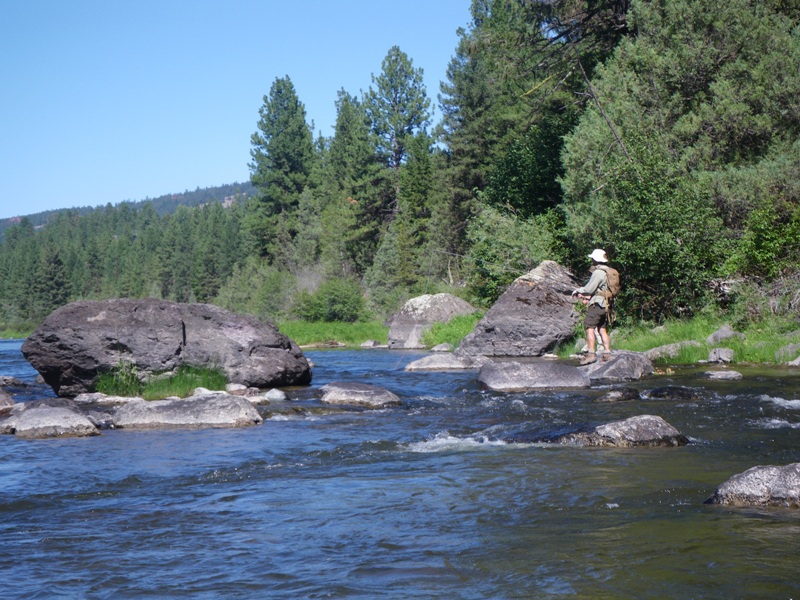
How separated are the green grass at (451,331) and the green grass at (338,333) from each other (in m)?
8.78

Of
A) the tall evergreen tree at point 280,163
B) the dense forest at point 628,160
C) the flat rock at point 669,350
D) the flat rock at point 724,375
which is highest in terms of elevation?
the tall evergreen tree at point 280,163

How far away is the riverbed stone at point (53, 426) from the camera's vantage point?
37.1 feet

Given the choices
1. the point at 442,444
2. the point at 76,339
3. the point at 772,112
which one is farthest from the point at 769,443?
the point at 772,112

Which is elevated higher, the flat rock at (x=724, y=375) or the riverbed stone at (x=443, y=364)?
the riverbed stone at (x=443, y=364)

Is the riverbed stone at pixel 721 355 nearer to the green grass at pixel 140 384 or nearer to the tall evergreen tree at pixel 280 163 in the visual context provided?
the green grass at pixel 140 384

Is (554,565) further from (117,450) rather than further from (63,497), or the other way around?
(117,450)

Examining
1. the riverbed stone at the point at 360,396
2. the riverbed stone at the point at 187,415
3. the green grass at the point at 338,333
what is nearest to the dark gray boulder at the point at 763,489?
the riverbed stone at the point at 187,415

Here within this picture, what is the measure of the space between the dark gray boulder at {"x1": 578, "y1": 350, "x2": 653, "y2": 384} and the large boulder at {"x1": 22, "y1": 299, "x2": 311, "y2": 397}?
6128 mm

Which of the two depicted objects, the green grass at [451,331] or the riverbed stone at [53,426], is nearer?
the riverbed stone at [53,426]

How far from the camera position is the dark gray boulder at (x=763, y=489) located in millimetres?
6802

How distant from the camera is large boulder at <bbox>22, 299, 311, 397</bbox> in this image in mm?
15234

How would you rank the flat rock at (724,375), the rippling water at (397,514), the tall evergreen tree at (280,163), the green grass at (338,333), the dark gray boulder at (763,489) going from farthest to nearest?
the tall evergreen tree at (280,163)
the green grass at (338,333)
the flat rock at (724,375)
the dark gray boulder at (763,489)
the rippling water at (397,514)

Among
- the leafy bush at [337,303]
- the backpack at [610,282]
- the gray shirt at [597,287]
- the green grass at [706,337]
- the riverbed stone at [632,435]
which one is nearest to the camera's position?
the riverbed stone at [632,435]

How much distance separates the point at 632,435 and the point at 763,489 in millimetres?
2737
